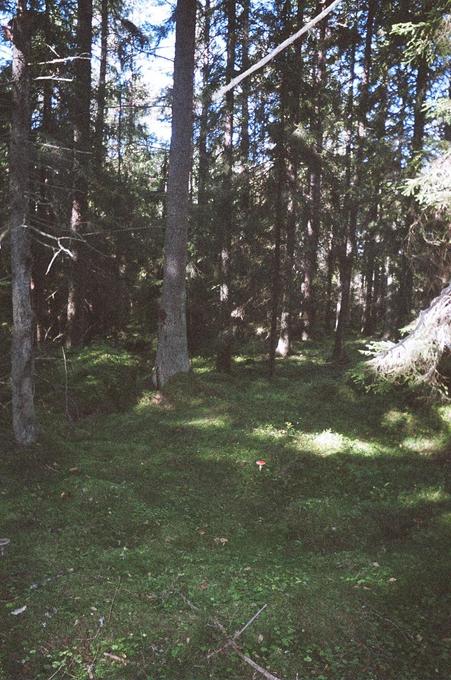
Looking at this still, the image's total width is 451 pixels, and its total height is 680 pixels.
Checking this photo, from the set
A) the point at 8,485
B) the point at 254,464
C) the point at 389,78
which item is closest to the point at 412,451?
the point at 254,464

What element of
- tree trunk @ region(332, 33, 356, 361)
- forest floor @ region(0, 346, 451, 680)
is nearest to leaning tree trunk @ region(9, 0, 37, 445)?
forest floor @ region(0, 346, 451, 680)

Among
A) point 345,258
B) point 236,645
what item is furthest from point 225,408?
point 345,258

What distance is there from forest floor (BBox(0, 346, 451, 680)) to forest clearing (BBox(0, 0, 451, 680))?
3 cm

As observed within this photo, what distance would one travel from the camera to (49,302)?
17.2 metres

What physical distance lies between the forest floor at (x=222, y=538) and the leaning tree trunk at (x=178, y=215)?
105cm

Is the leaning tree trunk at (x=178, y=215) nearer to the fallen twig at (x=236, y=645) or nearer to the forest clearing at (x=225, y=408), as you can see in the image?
the forest clearing at (x=225, y=408)

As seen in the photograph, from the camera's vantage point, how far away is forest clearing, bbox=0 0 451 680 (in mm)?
4844

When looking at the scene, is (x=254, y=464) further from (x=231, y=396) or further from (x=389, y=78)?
(x=389, y=78)

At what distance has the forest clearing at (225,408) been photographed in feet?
15.9

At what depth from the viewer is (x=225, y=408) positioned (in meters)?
11.7

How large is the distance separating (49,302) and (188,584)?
549 inches

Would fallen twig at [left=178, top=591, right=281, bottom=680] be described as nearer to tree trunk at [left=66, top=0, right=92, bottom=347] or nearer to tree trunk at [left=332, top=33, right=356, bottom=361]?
tree trunk at [left=66, top=0, right=92, bottom=347]

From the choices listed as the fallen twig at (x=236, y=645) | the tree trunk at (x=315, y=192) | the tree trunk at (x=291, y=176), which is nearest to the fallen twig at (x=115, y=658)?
the fallen twig at (x=236, y=645)

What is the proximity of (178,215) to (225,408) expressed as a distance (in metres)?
5.35
